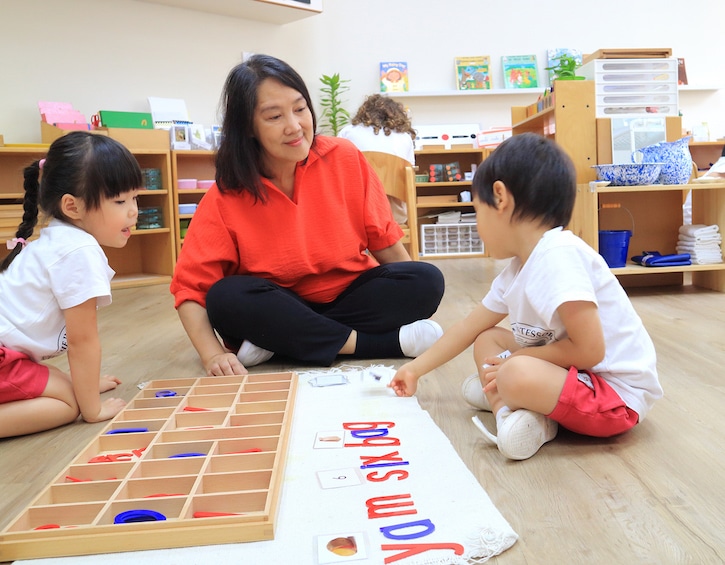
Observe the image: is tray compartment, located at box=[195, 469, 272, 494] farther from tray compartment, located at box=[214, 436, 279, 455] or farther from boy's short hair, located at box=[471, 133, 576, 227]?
boy's short hair, located at box=[471, 133, 576, 227]

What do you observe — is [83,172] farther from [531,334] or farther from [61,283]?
[531,334]

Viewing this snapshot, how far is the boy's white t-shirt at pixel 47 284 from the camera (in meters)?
1.19

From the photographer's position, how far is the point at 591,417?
1013 mm

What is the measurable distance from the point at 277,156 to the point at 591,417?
949 millimetres

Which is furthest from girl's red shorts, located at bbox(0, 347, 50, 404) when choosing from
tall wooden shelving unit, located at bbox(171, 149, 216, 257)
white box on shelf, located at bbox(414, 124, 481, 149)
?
white box on shelf, located at bbox(414, 124, 481, 149)

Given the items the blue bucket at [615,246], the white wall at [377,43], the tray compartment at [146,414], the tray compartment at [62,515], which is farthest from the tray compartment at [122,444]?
the white wall at [377,43]

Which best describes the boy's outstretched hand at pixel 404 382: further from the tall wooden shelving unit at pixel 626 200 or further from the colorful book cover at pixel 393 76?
the colorful book cover at pixel 393 76

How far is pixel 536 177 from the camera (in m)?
1.01

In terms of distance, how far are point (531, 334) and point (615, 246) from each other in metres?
1.70

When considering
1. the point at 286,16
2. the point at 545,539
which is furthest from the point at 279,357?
the point at 286,16

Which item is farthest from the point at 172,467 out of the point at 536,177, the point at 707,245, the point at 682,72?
the point at 682,72

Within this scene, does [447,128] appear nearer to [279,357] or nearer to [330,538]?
[279,357]

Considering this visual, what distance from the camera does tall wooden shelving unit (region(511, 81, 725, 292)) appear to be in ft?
8.27

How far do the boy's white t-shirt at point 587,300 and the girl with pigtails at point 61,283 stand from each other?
76 centimetres
